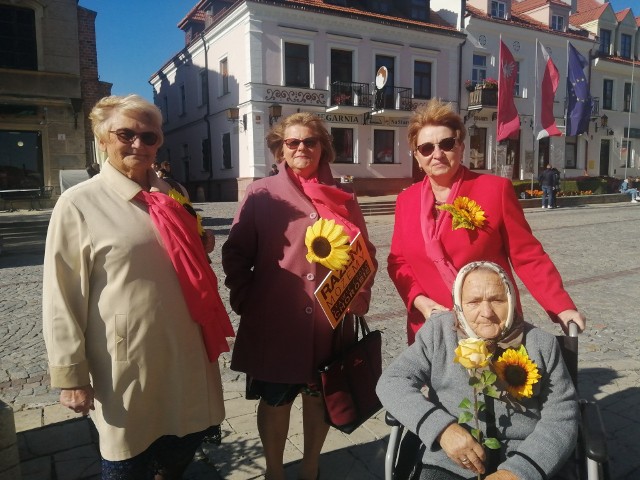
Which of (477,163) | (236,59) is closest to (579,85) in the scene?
(477,163)

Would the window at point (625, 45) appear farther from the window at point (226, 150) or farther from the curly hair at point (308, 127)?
the curly hair at point (308, 127)

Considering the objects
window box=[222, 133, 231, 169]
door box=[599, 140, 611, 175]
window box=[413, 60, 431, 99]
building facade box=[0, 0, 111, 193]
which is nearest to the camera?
building facade box=[0, 0, 111, 193]

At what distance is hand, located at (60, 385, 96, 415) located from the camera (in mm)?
1840

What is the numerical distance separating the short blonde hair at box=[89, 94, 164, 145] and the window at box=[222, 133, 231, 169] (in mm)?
21701

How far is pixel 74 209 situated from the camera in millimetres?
1812

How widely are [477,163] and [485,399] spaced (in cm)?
2604

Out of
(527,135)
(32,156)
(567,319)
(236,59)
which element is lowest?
(567,319)

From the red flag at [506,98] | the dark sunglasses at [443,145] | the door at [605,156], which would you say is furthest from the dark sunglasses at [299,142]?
the door at [605,156]

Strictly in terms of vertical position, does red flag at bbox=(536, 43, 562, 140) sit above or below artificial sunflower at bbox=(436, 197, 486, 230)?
above

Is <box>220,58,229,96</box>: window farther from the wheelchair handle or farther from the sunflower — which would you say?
the sunflower

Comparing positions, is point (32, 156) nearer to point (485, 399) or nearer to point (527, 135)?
point (485, 399)

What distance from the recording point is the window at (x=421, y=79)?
2433 cm

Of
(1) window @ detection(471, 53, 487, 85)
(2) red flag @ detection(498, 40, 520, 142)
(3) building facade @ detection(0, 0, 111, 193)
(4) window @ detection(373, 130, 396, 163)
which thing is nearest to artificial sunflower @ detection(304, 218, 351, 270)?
(3) building facade @ detection(0, 0, 111, 193)

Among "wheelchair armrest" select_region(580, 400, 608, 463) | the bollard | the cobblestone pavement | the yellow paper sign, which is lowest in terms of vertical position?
the cobblestone pavement
